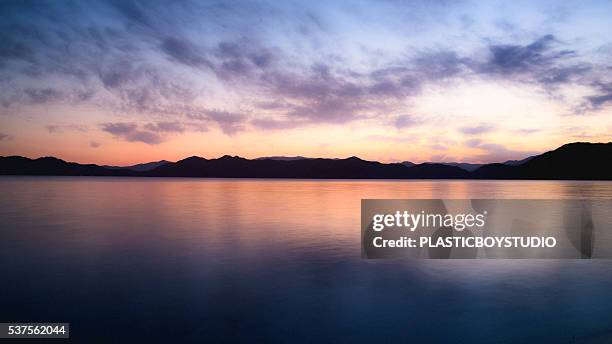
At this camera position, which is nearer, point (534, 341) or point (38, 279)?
point (534, 341)

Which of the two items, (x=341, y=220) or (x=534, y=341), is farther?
(x=341, y=220)

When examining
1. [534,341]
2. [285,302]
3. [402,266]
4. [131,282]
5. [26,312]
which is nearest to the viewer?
[534,341]

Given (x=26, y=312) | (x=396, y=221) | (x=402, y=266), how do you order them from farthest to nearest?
(x=396, y=221)
(x=402, y=266)
(x=26, y=312)

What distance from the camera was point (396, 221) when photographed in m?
31.7

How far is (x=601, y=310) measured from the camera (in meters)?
11.0

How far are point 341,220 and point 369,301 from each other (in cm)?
2089

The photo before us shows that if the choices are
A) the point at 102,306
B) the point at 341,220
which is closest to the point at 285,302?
the point at 102,306

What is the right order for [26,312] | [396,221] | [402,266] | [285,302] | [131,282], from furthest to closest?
[396,221], [402,266], [131,282], [285,302], [26,312]

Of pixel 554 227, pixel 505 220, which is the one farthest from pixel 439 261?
pixel 505 220

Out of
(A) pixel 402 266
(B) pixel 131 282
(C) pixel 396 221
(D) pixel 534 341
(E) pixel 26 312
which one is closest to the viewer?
(D) pixel 534 341

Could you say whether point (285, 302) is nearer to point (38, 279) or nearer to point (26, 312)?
point (26, 312)

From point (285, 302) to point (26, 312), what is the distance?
7.13 m

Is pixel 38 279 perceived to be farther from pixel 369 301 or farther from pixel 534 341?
pixel 534 341

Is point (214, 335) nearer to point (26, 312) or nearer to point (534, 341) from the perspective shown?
point (26, 312)
